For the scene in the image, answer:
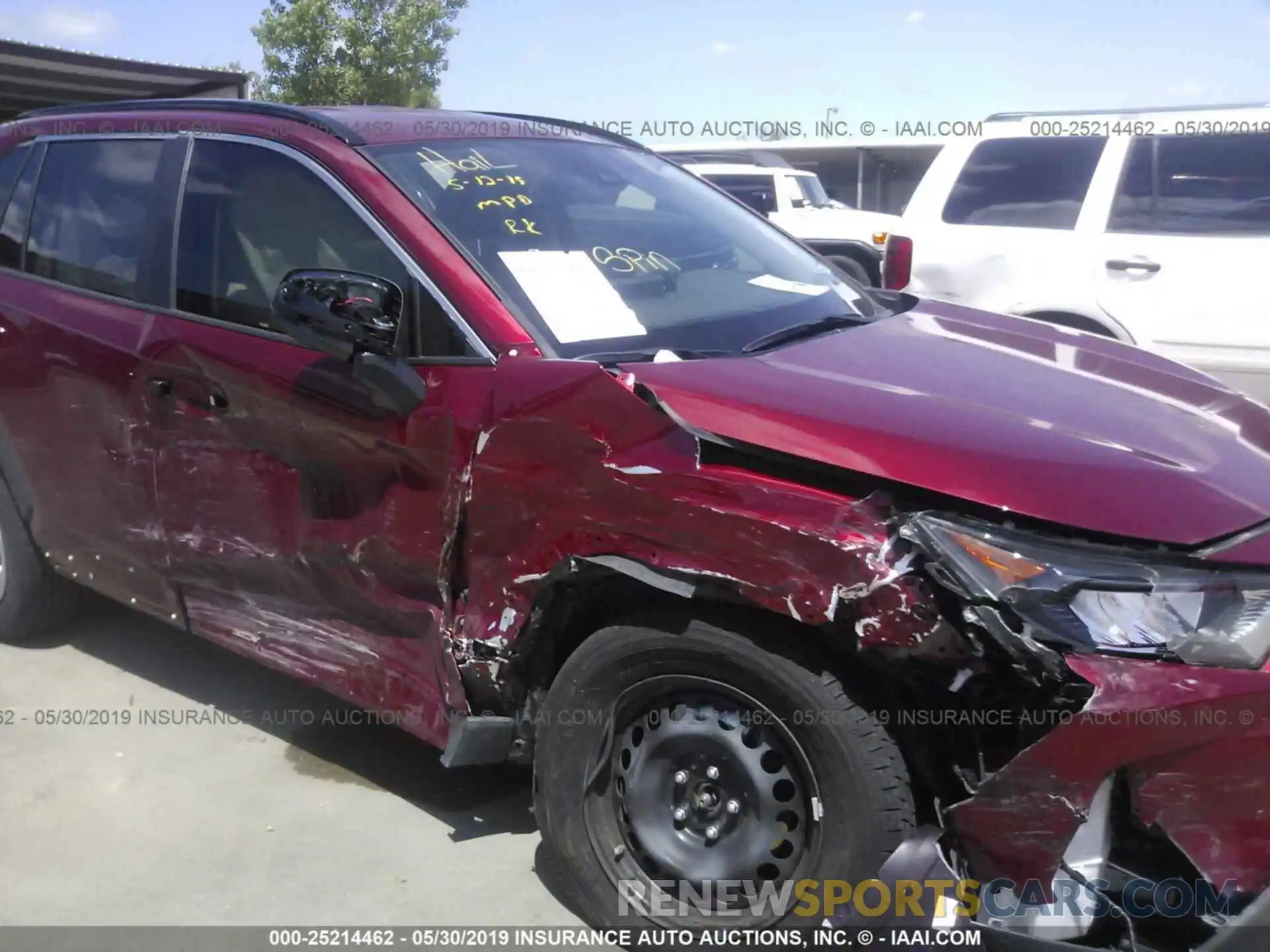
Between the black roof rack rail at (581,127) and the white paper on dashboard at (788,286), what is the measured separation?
833 millimetres

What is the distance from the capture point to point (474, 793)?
11.4 feet

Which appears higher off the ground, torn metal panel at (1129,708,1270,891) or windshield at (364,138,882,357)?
windshield at (364,138,882,357)

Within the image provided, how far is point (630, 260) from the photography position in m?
3.19

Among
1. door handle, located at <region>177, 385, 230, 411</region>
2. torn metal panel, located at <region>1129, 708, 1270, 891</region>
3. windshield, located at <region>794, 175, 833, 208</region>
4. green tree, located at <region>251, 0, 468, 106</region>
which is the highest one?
green tree, located at <region>251, 0, 468, 106</region>

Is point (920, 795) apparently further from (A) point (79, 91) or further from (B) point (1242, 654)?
(A) point (79, 91)

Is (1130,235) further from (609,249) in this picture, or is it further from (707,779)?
(707,779)

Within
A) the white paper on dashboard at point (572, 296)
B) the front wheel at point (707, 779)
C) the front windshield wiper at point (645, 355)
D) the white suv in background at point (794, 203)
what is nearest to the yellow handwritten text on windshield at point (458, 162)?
the white paper on dashboard at point (572, 296)

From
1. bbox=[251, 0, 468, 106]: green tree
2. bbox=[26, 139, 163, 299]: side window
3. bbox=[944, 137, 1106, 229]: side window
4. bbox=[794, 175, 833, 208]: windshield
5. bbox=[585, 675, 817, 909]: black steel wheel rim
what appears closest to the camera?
bbox=[585, 675, 817, 909]: black steel wheel rim

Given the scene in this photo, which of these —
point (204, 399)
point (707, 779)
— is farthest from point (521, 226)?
point (707, 779)

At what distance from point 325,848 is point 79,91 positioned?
1245cm

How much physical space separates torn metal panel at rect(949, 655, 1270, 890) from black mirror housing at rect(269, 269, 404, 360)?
1.67m

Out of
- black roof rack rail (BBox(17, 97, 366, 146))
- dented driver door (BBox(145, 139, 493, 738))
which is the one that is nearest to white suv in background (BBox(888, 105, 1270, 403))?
black roof rack rail (BBox(17, 97, 366, 146))

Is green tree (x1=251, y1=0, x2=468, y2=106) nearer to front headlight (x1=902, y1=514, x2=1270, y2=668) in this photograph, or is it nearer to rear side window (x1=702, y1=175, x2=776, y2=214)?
rear side window (x1=702, y1=175, x2=776, y2=214)

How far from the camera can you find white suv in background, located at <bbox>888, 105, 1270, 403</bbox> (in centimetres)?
600
